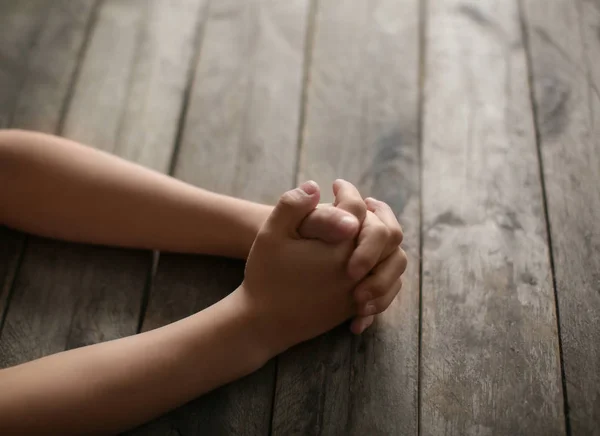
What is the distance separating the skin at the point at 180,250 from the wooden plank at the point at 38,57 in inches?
7.8

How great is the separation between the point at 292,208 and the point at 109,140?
40 cm

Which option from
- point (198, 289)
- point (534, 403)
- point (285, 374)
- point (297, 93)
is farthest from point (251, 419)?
point (297, 93)

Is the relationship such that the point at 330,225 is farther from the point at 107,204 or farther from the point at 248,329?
the point at 107,204

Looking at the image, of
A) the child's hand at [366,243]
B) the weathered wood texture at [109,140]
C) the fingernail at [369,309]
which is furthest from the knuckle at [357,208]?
the weathered wood texture at [109,140]

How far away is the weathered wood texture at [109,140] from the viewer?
80 cm

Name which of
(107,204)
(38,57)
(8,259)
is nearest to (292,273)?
(107,204)

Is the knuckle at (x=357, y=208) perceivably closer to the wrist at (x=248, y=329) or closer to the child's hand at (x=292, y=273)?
the child's hand at (x=292, y=273)

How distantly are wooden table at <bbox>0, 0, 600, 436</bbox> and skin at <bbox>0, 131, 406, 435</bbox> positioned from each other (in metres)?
0.05

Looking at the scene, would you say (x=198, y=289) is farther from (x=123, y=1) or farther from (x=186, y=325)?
(x=123, y=1)

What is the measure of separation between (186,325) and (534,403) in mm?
440

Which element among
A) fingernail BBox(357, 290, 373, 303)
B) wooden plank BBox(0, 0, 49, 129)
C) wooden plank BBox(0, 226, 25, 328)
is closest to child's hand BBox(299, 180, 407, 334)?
fingernail BBox(357, 290, 373, 303)

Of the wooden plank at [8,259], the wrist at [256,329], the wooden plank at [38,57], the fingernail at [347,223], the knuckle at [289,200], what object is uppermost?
the knuckle at [289,200]

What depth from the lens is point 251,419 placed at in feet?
2.45

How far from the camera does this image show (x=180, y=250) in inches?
33.3
